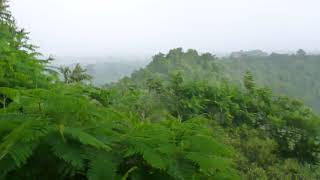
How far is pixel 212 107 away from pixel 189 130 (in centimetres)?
1528

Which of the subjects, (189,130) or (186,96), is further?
(186,96)

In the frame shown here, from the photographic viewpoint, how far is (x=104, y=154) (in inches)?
93.5

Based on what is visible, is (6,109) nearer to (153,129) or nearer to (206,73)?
(153,129)

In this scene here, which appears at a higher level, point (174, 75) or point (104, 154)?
point (104, 154)

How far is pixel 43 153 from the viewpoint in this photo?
7.86 feet

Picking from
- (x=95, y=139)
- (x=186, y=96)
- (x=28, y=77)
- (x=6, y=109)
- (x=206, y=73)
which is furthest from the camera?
(x=206, y=73)

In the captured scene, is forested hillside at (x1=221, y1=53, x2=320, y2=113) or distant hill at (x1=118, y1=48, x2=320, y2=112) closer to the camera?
distant hill at (x1=118, y1=48, x2=320, y2=112)

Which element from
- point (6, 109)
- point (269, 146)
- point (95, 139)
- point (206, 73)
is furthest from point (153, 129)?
point (206, 73)

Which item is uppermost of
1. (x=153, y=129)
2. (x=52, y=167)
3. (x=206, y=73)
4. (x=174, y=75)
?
(x=153, y=129)

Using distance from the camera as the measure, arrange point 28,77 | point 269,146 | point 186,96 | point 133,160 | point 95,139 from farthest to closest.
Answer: point 186,96
point 269,146
point 28,77
point 133,160
point 95,139

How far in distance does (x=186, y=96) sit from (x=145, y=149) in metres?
15.5

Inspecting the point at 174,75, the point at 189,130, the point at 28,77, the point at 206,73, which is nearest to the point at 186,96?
the point at 174,75

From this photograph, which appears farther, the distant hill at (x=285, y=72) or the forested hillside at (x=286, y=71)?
the forested hillside at (x=286, y=71)

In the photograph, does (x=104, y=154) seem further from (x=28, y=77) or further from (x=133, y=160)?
(x=28, y=77)
